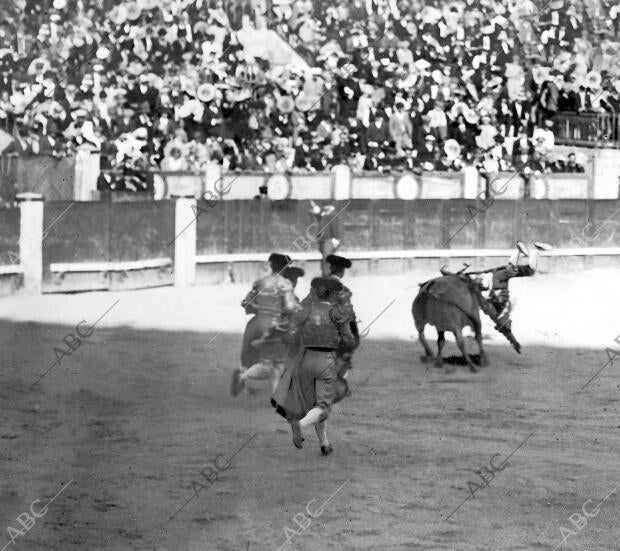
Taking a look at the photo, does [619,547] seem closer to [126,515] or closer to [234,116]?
[126,515]

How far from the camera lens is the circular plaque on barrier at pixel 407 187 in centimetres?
1962

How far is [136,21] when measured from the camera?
1959cm

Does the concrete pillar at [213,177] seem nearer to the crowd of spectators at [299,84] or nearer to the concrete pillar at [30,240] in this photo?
the crowd of spectators at [299,84]

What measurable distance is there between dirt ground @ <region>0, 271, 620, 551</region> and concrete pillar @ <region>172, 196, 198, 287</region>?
2.77 meters

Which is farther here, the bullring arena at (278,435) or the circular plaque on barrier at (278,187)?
the circular plaque on barrier at (278,187)

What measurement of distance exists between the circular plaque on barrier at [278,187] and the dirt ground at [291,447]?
4.57m

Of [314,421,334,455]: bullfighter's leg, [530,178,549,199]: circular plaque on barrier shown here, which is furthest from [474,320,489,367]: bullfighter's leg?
[530,178,549,199]: circular plaque on barrier

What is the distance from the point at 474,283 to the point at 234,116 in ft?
24.7

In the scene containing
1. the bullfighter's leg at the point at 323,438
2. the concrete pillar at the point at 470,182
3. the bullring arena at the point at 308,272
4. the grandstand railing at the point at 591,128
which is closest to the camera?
the bullring arena at the point at 308,272

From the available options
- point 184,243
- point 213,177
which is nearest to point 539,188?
point 213,177

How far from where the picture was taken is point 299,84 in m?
19.1

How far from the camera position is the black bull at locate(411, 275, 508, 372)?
1138 cm

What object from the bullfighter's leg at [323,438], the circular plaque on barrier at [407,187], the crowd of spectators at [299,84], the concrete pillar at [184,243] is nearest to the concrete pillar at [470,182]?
the crowd of spectators at [299,84]

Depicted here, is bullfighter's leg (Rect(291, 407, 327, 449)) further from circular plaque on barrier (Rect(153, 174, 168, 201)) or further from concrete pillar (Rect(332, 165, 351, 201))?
concrete pillar (Rect(332, 165, 351, 201))
